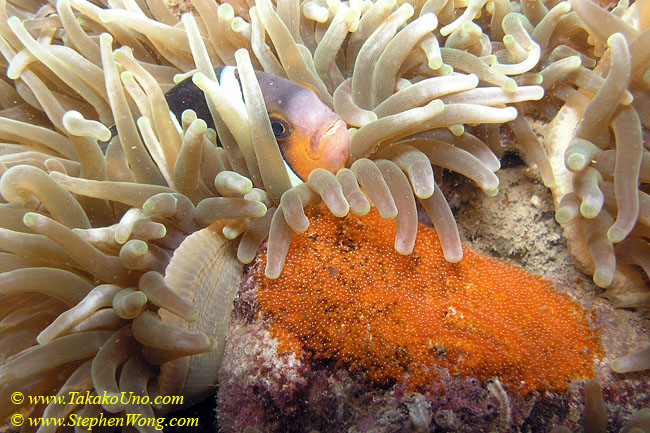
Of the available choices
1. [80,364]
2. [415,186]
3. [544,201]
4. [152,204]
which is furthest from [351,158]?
[80,364]

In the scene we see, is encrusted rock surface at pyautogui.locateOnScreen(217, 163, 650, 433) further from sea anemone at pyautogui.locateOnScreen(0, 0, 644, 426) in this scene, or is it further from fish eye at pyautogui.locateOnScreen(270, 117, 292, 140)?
fish eye at pyautogui.locateOnScreen(270, 117, 292, 140)

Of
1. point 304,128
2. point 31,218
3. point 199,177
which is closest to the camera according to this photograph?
point 31,218

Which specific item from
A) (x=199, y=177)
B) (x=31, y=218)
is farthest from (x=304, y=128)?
(x=31, y=218)

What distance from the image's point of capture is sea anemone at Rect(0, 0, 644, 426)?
1.51 m

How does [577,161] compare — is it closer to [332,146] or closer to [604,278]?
[604,278]

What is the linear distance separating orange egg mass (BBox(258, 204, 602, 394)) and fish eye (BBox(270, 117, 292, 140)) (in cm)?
45

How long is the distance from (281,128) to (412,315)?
3.21 ft

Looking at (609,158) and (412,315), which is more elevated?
(609,158)

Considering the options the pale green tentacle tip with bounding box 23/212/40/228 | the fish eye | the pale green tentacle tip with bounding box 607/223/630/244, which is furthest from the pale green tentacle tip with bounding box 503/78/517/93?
the pale green tentacle tip with bounding box 23/212/40/228

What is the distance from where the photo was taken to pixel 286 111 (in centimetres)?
185

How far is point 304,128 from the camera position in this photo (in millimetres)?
1831

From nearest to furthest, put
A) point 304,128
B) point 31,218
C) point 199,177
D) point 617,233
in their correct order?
point 31,218
point 617,233
point 199,177
point 304,128

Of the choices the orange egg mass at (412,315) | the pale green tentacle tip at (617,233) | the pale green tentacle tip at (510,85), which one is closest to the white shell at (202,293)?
the orange egg mass at (412,315)

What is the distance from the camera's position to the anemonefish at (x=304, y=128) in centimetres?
175
